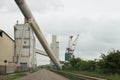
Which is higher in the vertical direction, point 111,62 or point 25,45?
point 25,45

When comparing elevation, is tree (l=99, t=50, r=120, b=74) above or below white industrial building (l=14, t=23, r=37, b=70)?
below

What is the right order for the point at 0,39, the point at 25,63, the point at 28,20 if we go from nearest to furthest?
the point at 0,39, the point at 28,20, the point at 25,63

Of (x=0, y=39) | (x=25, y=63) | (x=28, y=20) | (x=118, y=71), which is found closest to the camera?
(x=118, y=71)

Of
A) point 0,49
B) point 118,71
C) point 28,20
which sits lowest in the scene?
point 118,71

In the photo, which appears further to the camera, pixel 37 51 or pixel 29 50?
pixel 37 51

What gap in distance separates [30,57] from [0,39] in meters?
62.8

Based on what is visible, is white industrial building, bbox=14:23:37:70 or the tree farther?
white industrial building, bbox=14:23:37:70

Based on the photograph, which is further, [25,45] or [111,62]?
[25,45]

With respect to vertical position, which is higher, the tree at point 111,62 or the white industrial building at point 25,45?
the white industrial building at point 25,45

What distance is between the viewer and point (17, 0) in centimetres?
8144

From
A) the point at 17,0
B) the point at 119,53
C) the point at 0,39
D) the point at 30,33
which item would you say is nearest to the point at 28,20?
the point at 0,39

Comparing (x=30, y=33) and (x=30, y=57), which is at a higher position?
(x=30, y=33)

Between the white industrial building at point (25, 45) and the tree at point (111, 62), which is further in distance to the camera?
the white industrial building at point (25, 45)

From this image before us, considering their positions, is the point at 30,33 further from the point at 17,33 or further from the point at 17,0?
the point at 17,0
